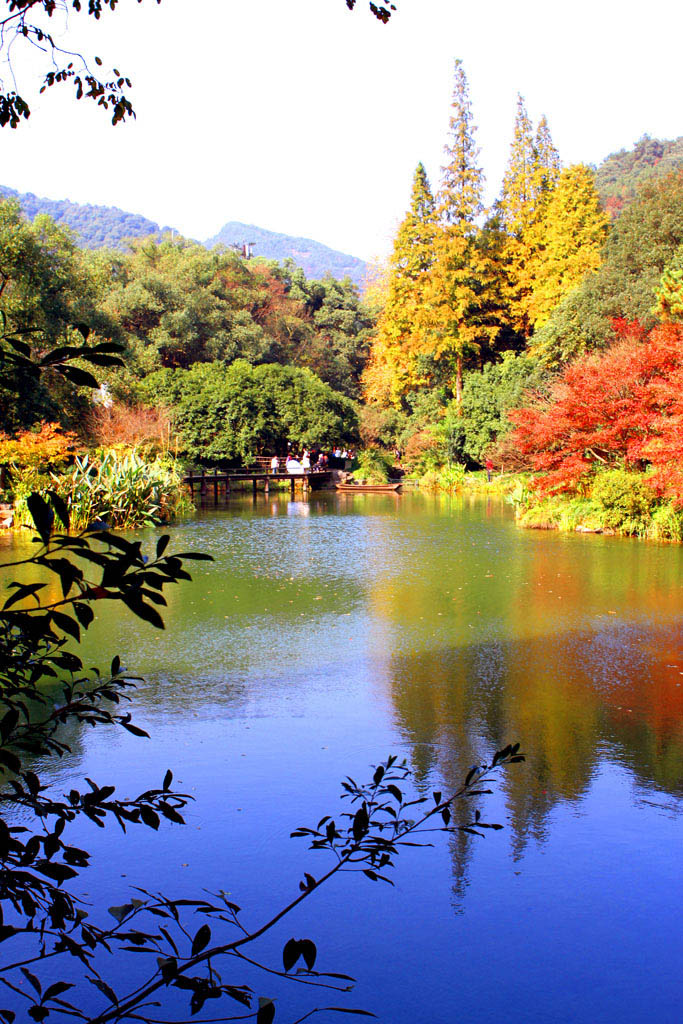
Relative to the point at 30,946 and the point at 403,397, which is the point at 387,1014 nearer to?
the point at 30,946

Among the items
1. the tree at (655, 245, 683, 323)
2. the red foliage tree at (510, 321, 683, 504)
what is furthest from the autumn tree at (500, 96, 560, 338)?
the red foliage tree at (510, 321, 683, 504)

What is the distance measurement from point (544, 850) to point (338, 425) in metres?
26.9

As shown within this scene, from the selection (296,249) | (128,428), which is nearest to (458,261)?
(128,428)

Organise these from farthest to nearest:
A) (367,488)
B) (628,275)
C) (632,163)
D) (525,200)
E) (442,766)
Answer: (632,163)
(525,200)
(367,488)
(628,275)
(442,766)

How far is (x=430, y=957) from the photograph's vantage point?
276cm

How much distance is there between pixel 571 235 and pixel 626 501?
15.9 metres

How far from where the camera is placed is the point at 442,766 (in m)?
4.20

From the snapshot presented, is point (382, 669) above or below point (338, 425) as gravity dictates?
below

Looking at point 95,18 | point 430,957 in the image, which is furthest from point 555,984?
point 95,18

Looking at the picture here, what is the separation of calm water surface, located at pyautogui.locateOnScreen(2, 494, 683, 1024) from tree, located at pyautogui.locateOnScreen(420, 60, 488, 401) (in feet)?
69.0

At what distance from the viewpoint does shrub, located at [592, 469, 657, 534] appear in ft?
42.6

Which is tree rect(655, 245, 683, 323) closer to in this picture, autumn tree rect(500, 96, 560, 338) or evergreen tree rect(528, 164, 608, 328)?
evergreen tree rect(528, 164, 608, 328)

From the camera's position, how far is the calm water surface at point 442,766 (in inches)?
107

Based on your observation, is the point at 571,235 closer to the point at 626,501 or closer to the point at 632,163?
the point at 626,501
